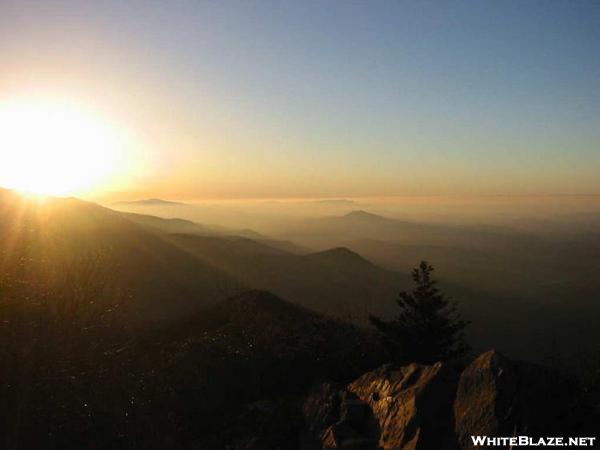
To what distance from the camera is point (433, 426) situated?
21.2 ft

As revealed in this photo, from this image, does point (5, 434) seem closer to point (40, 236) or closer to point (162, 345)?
point (162, 345)

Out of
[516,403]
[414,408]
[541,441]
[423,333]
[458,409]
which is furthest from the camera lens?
[423,333]

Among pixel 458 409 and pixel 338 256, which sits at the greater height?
pixel 458 409

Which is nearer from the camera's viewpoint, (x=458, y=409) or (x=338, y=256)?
(x=458, y=409)

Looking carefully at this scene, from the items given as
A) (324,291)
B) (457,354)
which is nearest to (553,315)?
(324,291)

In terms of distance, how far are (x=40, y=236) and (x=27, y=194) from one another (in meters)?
60.2

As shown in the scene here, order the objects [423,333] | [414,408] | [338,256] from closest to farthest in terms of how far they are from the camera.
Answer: [414,408]
[423,333]
[338,256]

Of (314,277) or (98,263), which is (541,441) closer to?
(98,263)

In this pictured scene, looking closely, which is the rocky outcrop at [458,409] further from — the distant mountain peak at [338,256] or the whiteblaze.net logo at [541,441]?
the distant mountain peak at [338,256]

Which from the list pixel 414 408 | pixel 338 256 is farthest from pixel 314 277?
pixel 414 408

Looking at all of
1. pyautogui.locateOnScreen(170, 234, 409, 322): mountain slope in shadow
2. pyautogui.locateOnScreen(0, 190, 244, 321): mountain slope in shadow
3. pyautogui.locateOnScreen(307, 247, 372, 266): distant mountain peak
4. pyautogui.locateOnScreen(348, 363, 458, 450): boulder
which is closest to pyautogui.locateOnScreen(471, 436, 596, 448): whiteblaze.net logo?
pyautogui.locateOnScreen(348, 363, 458, 450): boulder

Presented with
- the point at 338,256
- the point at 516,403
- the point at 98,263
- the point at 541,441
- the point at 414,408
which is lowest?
the point at 338,256

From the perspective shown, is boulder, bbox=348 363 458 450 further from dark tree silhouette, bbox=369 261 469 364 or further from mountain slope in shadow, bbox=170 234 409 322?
mountain slope in shadow, bbox=170 234 409 322

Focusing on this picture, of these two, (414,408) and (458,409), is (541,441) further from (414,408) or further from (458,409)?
(414,408)
